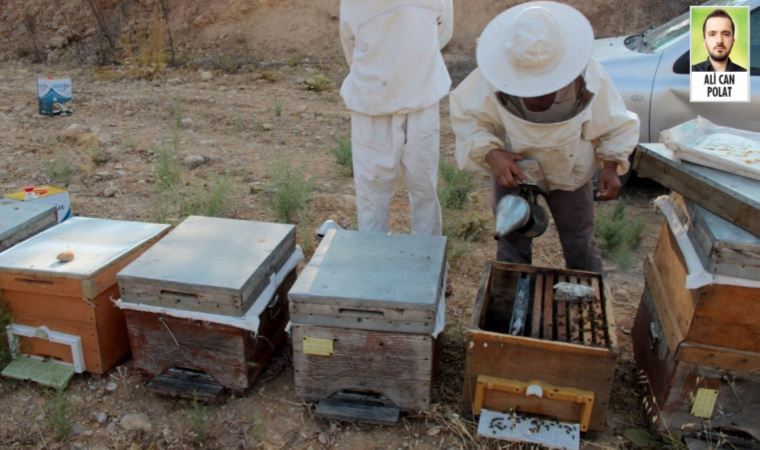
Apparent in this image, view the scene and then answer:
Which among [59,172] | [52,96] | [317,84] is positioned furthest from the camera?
[317,84]

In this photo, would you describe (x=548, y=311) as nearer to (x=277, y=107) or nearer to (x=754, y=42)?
(x=754, y=42)

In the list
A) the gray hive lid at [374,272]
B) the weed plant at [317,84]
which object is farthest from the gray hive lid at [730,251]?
the weed plant at [317,84]

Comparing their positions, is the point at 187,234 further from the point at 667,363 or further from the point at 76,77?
the point at 76,77

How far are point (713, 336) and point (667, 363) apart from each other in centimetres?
24

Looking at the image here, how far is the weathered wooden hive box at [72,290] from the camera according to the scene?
2.68 meters

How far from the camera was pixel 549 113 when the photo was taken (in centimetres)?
273

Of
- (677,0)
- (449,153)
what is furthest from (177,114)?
(677,0)

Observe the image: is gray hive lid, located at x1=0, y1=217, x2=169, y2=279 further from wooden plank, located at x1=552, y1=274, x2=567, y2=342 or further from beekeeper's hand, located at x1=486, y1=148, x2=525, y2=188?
wooden plank, located at x1=552, y1=274, x2=567, y2=342

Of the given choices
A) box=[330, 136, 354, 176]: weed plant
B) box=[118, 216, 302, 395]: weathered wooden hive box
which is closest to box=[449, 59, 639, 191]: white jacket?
box=[118, 216, 302, 395]: weathered wooden hive box

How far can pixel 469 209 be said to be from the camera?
491 centimetres

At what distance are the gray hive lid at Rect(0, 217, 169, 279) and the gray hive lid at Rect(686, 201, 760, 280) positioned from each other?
91.1 inches

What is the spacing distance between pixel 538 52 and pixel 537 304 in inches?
39.7

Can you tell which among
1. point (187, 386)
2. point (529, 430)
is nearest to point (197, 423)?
point (187, 386)

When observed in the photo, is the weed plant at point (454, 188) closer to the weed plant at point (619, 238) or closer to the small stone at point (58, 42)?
the weed plant at point (619, 238)
